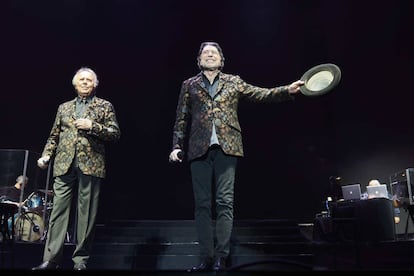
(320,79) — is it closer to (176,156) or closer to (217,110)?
(217,110)

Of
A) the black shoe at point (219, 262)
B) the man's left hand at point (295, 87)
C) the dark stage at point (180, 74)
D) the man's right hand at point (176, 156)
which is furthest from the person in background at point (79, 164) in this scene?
the dark stage at point (180, 74)

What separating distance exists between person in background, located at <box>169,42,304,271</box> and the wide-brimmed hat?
55 millimetres

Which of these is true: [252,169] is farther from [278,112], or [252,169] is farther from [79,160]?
[79,160]

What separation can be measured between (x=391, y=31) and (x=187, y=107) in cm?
491

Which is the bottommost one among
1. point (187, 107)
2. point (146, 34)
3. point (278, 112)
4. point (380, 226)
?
point (380, 226)

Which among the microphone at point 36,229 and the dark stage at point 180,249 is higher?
the microphone at point 36,229

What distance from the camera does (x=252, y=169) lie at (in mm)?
6281

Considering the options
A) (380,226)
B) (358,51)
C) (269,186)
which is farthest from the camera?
(358,51)

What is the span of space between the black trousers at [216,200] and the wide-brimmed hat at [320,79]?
2.17 ft

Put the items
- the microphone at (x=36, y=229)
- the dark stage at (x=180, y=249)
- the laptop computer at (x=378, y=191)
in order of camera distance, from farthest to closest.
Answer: the laptop computer at (x=378, y=191) < the microphone at (x=36, y=229) < the dark stage at (x=180, y=249)

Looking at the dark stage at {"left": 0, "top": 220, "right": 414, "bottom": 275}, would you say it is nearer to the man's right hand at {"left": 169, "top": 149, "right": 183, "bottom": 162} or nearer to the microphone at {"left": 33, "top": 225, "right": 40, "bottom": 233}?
the microphone at {"left": 33, "top": 225, "right": 40, "bottom": 233}

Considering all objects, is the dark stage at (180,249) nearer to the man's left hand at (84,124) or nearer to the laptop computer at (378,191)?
the laptop computer at (378,191)

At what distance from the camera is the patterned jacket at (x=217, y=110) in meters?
2.73

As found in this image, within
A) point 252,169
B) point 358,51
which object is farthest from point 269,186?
point 358,51
